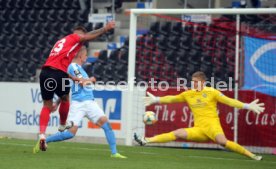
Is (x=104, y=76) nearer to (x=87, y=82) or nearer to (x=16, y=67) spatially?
(x=16, y=67)

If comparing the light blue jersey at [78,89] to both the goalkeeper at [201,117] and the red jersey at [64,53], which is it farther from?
the goalkeeper at [201,117]

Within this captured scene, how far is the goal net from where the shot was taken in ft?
53.6

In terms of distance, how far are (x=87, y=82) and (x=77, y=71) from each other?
0.42m

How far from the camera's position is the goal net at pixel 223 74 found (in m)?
16.3

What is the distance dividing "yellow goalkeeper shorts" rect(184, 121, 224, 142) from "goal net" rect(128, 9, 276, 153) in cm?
250

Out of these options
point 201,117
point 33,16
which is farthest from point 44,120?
point 33,16

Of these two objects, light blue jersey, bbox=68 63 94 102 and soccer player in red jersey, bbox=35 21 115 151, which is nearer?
soccer player in red jersey, bbox=35 21 115 151

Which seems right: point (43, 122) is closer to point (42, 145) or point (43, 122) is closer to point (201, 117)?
point (42, 145)

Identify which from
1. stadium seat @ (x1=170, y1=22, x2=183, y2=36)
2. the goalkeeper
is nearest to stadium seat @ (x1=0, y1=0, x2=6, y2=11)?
stadium seat @ (x1=170, y1=22, x2=183, y2=36)

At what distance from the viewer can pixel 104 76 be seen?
2162 cm

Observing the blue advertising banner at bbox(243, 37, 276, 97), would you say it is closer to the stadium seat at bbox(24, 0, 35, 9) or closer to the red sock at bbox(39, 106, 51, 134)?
the red sock at bbox(39, 106, 51, 134)

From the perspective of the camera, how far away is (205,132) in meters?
14.0

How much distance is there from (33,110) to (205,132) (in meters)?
5.67

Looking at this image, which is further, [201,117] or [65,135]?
[201,117]
